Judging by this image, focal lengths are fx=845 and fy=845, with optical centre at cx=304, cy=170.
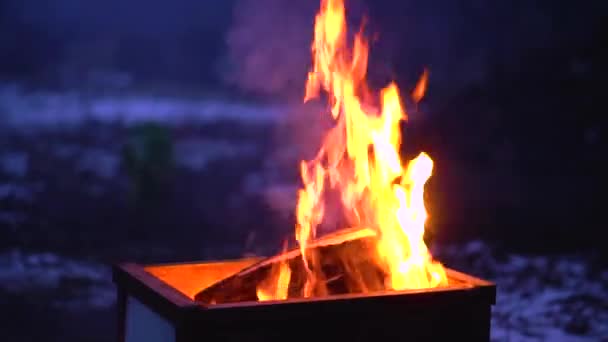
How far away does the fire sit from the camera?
121 inches

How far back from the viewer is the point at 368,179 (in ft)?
10.8

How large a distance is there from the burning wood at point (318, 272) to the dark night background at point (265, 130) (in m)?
3.82

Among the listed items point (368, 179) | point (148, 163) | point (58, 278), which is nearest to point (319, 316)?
point (368, 179)

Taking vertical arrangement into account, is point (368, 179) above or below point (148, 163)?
below

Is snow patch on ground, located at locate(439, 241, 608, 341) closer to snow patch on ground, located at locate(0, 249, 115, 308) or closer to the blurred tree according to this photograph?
the blurred tree

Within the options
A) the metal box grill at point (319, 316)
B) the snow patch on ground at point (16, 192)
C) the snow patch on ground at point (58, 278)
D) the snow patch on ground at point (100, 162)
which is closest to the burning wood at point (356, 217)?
the metal box grill at point (319, 316)

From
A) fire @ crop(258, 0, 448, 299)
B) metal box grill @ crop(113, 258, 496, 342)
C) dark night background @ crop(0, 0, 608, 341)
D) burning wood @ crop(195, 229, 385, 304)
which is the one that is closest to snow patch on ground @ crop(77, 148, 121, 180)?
dark night background @ crop(0, 0, 608, 341)

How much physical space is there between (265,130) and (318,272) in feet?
15.1

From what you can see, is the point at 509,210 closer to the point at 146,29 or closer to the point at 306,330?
the point at 146,29

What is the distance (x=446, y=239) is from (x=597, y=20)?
2251mm

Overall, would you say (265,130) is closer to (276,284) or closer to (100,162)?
(100,162)

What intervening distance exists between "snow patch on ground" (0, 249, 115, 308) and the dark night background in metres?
0.18

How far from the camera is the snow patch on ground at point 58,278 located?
595cm

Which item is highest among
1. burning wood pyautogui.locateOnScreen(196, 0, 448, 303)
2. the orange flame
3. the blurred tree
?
the blurred tree
